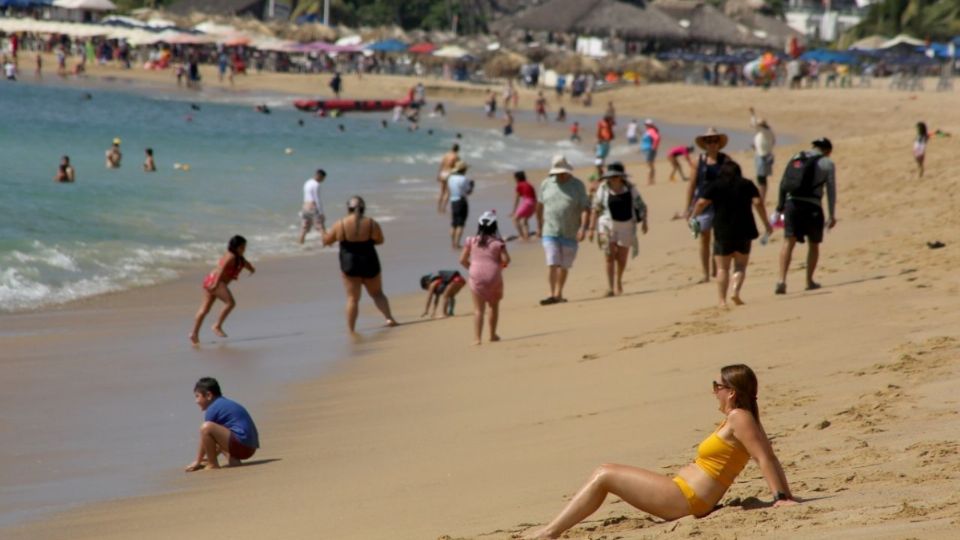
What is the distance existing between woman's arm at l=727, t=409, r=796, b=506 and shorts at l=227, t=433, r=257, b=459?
3.36 m

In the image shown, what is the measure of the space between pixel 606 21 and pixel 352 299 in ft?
189

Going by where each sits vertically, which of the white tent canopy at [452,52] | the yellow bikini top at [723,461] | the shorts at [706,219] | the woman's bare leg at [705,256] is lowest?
the woman's bare leg at [705,256]

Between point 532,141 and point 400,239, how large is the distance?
24017 mm

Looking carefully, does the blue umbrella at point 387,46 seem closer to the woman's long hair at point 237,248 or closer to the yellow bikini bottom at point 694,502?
the woman's long hair at point 237,248

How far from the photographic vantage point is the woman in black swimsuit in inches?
511

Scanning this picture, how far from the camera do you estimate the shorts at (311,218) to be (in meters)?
19.6

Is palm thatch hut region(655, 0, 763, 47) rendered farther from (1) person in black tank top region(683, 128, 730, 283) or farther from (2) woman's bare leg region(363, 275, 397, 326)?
(2) woman's bare leg region(363, 275, 397, 326)

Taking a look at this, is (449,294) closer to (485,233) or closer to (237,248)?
(485,233)

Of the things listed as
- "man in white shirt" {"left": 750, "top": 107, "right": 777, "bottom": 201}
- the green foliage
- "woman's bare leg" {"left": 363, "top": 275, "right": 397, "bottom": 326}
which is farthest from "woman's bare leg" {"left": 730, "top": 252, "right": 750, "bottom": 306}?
the green foliage

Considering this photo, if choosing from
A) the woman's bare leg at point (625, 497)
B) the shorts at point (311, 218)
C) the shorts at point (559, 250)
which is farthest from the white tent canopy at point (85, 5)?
the woman's bare leg at point (625, 497)

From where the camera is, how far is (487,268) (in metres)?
11.7

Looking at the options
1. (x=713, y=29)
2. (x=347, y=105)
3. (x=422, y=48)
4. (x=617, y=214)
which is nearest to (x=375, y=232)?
(x=617, y=214)

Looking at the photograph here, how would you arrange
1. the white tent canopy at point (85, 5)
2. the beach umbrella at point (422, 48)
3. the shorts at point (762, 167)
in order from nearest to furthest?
1. the shorts at point (762, 167)
2. the beach umbrella at point (422, 48)
3. the white tent canopy at point (85, 5)

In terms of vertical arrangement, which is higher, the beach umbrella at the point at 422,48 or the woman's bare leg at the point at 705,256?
the beach umbrella at the point at 422,48
